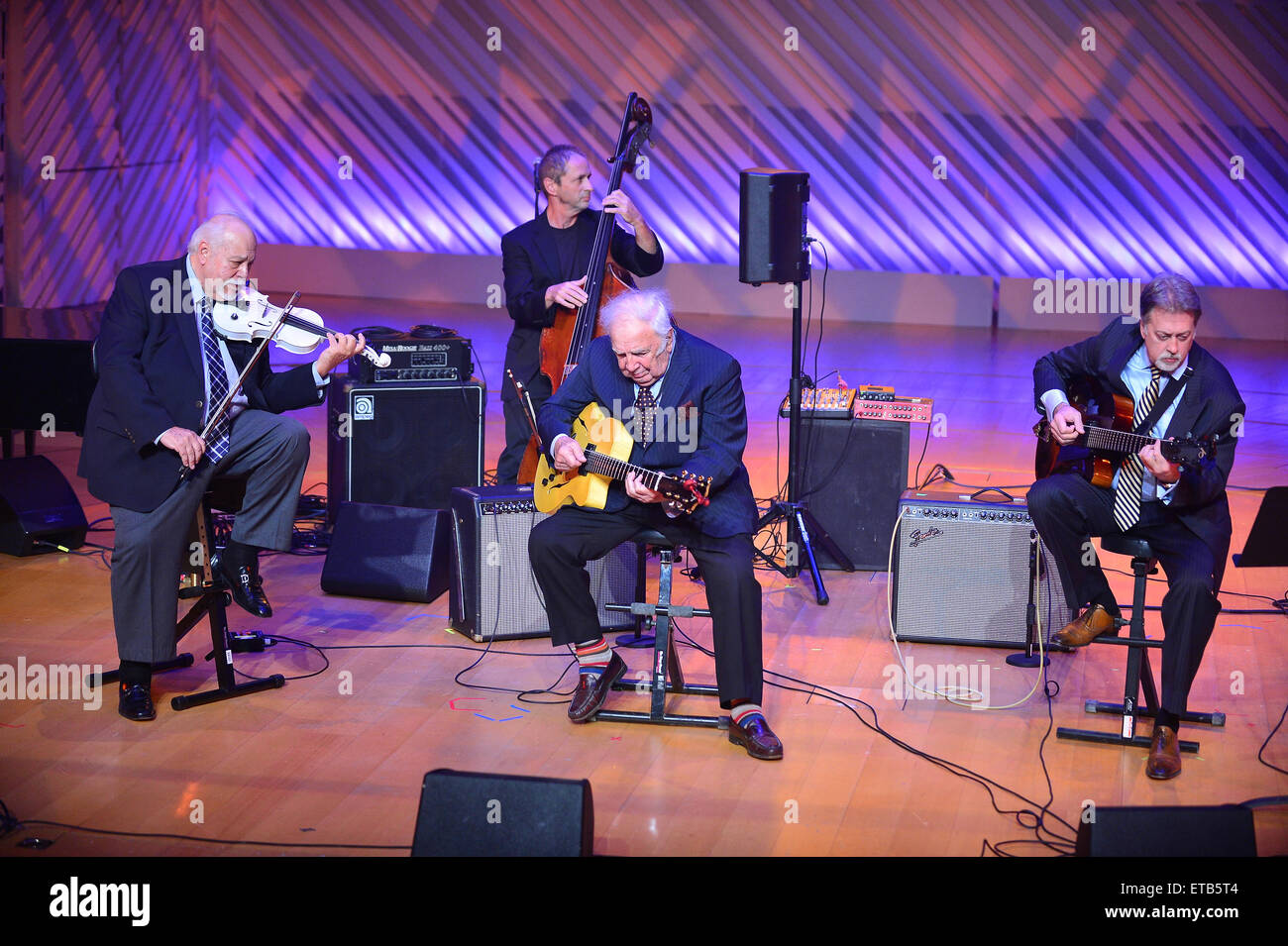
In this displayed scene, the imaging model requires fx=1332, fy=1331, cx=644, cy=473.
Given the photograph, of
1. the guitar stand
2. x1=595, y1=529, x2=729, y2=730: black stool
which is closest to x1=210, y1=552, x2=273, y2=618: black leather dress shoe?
x1=595, y1=529, x2=729, y2=730: black stool

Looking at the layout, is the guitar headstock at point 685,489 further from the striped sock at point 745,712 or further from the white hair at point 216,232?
the white hair at point 216,232

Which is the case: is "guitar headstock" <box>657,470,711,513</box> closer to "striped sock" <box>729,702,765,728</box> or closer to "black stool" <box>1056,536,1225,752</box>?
"striped sock" <box>729,702,765,728</box>

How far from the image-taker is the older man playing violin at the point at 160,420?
13.1 ft

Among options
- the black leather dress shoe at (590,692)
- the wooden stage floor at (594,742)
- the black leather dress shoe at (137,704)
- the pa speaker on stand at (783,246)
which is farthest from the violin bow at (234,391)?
the pa speaker on stand at (783,246)

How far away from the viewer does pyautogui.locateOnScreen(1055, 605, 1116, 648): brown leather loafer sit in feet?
13.7

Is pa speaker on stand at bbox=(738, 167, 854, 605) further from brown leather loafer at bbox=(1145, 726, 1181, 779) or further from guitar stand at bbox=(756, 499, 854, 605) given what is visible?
brown leather loafer at bbox=(1145, 726, 1181, 779)

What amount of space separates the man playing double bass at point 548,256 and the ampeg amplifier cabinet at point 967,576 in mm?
1564

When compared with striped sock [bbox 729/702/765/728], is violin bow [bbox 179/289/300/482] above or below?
above

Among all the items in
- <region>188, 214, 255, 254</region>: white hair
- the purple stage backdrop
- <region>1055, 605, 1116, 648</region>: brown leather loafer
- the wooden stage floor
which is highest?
the purple stage backdrop

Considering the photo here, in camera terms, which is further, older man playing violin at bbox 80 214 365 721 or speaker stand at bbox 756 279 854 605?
speaker stand at bbox 756 279 854 605

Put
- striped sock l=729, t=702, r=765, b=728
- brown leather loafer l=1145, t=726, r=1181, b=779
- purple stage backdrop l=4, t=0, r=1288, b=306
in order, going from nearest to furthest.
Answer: brown leather loafer l=1145, t=726, r=1181, b=779 < striped sock l=729, t=702, r=765, b=728 < purple stage backdrop l=4, t=0, r=1288, b=306

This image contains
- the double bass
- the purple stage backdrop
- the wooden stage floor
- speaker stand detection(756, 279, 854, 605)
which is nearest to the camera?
the wooden stage floor

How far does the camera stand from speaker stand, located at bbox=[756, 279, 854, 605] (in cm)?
548
